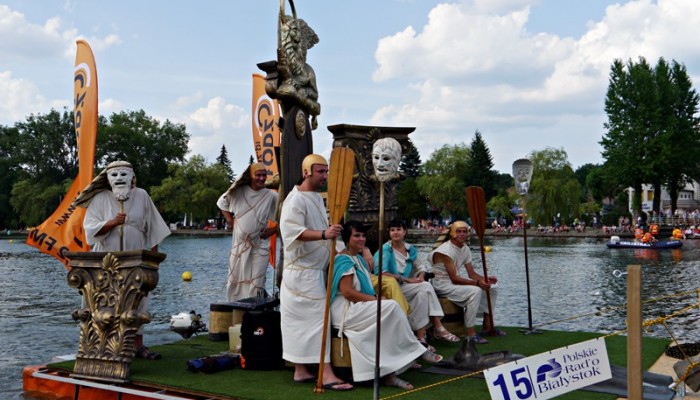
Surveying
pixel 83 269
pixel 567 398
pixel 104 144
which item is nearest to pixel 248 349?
pixel 83 269

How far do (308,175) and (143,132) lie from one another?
69496 mm

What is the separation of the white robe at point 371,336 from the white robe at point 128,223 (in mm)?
2603

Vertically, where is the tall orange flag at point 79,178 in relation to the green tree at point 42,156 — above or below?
below

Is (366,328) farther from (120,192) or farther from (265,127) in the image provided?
(265,127)

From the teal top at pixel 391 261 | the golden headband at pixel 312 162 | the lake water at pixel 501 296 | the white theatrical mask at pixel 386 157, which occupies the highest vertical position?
the white theatrical mask at pixel 386 157

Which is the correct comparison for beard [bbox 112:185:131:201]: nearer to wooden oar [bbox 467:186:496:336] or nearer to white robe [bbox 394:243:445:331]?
white robe [bbox 394:243:445:331]

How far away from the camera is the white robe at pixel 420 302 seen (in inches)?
296

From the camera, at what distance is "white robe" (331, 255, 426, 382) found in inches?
227

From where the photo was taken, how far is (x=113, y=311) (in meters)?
6.43

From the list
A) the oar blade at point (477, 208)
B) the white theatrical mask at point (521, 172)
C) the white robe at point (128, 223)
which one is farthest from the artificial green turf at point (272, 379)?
the white theatrical mask at point (521, 172)

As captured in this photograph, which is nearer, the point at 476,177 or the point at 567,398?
the point at 567,398

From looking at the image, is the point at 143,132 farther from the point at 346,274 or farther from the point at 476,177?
the point at 346,274

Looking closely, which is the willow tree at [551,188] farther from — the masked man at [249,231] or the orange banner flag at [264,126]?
the masked man at [249,231]

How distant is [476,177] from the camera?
79.4 m
